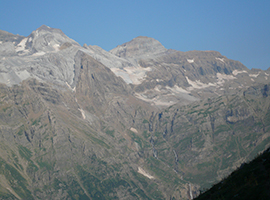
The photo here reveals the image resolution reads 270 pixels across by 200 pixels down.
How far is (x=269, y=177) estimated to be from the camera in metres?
40.8

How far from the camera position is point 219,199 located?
43.8 metres

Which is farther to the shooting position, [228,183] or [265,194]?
[228,183]

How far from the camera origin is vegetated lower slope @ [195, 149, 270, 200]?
38.5 meters

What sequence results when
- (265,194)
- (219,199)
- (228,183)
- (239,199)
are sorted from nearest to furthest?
1. (265,194)
2. (239,199)
3. (219,199)
4. (228,183)

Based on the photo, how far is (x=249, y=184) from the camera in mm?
42250

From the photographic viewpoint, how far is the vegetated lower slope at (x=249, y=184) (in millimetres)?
38453

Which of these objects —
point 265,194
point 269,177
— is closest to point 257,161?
point 269,177

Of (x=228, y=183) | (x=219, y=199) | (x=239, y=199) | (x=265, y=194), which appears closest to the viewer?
(x=265, y=194)

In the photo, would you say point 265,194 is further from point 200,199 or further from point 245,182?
point 200,199

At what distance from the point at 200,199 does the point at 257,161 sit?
9976 mm

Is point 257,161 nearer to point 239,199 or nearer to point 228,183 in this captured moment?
point 228,183

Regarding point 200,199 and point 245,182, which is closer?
point 245,182

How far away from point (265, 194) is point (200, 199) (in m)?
15.2

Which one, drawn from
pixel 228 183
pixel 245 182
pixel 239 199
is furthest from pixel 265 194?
pixel 228 183
